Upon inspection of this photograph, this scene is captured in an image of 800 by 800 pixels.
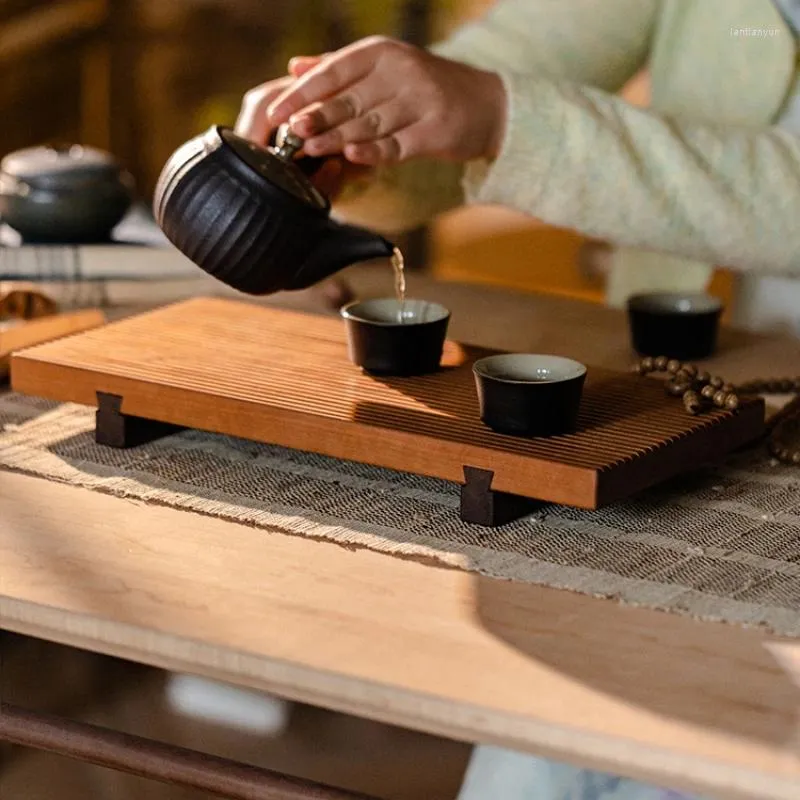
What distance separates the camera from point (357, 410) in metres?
1.03

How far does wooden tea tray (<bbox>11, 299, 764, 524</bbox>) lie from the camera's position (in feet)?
3.10

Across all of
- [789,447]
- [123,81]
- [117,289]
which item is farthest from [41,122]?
[789,447]

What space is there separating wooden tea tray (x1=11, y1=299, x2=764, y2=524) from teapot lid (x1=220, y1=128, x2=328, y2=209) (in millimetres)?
143

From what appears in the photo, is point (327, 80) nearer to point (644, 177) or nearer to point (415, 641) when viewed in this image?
point (644, 177)

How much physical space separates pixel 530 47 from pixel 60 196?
631 millimetres

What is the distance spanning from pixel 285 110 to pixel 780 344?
0.62 metres

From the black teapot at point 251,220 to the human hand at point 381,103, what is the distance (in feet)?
0.30

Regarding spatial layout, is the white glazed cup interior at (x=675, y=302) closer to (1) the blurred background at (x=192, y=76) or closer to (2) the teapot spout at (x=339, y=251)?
(2) the teapot spout at (x=339, y=251)

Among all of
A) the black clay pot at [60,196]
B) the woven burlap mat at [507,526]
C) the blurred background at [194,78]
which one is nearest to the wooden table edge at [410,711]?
the woven burlap mat at [507,526]

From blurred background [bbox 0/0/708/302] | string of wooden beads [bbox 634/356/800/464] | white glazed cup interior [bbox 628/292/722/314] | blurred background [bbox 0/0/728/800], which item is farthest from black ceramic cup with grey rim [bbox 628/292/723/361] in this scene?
blurred background [bbox 0/0/708/302]

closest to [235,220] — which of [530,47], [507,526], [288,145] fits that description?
[288,145]

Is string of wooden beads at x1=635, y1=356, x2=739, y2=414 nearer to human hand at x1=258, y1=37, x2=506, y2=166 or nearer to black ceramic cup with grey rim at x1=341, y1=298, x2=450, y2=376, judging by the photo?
black ceramic cup with grey rim at x1=341, y1=298, x2=450, y2=376

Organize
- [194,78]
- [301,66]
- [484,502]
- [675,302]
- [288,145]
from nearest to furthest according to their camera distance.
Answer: [484,502], [288,145], [301,66], [675,302], [194,78]

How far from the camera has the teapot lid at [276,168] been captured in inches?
42.8
